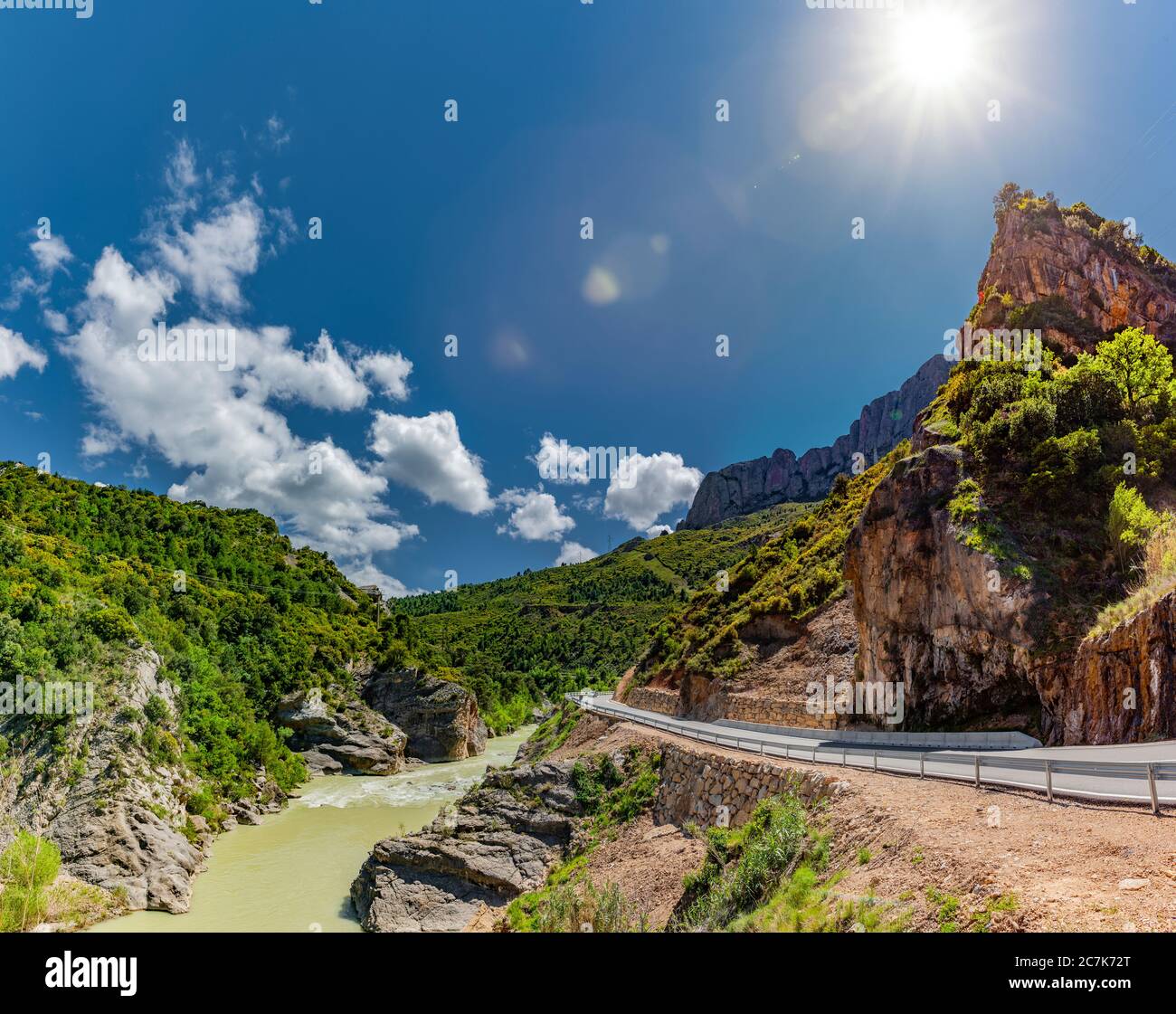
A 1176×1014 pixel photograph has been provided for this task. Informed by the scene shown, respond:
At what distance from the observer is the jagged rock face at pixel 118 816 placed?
20062mm

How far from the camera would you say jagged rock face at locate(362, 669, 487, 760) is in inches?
2233

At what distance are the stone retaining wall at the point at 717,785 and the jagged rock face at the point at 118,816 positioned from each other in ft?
55.3

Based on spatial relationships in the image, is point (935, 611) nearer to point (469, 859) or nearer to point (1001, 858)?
point (1001, 858)

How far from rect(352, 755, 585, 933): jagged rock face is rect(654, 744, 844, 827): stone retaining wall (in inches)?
157

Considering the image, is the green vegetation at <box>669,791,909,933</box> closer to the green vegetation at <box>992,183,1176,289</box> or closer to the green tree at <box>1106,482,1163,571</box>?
the green tree at <box>1106,482,1163,571</box>

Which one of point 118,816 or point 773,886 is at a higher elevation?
point 773,886

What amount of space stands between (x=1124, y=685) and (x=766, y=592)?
90.8ft

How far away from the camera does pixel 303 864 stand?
25.9 metres

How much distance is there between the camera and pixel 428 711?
2264 inches

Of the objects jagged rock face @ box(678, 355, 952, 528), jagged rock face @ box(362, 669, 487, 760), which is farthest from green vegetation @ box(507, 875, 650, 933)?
jagged rock face @ box(678, 355, 952, 528)

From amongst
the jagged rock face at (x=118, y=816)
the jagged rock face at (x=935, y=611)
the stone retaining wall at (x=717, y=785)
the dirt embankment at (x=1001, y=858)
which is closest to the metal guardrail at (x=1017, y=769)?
the dirt embankment at (x=1001, y=858)

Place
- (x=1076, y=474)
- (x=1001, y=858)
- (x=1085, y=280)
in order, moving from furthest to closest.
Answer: (x=1085, y=280), (x=1076, y=474), (x=1001, y=858)

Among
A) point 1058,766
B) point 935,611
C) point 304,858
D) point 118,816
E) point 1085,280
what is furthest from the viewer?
point 1085,280

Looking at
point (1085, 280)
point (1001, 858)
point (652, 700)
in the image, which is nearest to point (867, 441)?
point (1085, 280)
